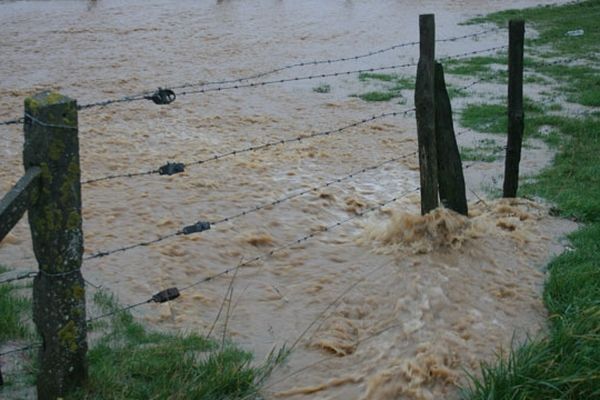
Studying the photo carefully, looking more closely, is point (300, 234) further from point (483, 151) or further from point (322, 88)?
point (322, 88)

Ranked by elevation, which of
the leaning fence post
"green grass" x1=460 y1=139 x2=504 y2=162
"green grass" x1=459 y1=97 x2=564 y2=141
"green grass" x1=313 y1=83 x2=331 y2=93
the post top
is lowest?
"green grass" x1=460 y1=139 x2=504 y2=162

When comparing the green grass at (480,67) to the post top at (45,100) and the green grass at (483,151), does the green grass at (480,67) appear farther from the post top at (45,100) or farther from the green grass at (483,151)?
the post top at (45,100)

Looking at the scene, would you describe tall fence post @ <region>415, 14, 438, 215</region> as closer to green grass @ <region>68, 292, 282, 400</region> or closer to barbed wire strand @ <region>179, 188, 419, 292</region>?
barbed wire strand @ <region>179, 188, 419, 292</region>

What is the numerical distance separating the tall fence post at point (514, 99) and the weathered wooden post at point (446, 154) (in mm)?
985

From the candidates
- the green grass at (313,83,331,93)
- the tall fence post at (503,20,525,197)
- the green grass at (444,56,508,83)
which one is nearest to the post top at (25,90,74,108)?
the tall fence post at (503,20,525,197)

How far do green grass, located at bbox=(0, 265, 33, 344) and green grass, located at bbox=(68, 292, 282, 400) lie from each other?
543 mm

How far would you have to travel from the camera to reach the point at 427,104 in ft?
20.1

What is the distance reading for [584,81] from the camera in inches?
538

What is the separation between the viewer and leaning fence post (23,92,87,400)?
371 cm

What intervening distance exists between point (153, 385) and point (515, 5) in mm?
25661

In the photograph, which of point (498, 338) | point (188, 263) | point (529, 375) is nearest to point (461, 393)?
point (529, 375)

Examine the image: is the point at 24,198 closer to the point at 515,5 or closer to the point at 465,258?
the point at 465,258

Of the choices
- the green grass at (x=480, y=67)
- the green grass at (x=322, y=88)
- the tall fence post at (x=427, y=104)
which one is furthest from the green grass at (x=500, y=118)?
the tall fence post at (x=427, y=104)

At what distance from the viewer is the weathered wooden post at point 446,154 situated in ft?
20.7
